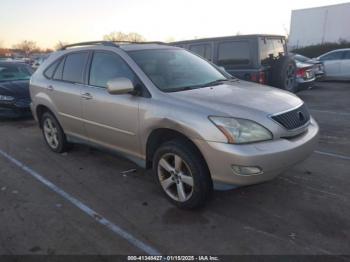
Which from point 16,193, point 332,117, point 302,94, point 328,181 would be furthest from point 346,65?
point 16,193

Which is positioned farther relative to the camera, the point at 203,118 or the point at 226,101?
the point at 226,101

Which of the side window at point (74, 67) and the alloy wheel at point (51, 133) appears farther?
the alloy wheel at point (51, 133)

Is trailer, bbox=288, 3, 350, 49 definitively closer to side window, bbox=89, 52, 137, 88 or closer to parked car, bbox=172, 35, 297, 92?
parked car, bbox=172, 35, 297, 92

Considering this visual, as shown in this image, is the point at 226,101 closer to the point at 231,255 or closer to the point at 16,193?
the point at 231,255

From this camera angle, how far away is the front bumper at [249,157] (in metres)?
3.06

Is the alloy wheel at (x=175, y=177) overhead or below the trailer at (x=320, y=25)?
below

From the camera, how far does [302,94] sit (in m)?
11.9

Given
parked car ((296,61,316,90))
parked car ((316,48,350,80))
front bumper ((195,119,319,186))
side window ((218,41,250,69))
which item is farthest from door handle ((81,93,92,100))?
parked car ((316,48,350,80))

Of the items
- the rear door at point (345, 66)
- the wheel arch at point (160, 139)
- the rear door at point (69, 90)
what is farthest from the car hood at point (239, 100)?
the rear door at point (345, 66)

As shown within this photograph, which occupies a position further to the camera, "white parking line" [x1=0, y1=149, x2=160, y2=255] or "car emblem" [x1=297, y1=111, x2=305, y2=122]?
"car emblem" [x1=297, y1=111, x2=305, y2=122]

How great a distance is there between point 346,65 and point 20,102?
12.5 metres

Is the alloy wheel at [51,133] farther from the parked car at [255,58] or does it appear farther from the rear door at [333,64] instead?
the rear door at [333,64]

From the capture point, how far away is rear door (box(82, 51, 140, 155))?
157 inches

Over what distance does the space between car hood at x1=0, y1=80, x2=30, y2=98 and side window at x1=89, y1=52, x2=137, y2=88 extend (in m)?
4.52
